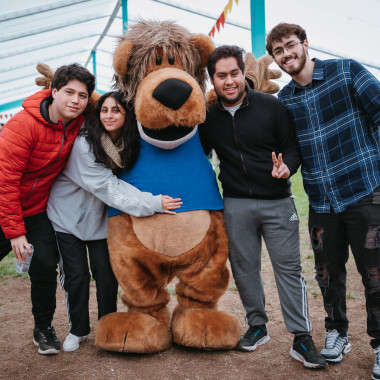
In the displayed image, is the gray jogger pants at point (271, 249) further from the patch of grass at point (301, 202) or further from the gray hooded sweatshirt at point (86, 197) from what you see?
the patch of grass at point (301, 202)

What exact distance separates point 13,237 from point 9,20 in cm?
670

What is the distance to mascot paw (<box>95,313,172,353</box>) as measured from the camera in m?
2.54

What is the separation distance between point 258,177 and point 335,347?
114cm

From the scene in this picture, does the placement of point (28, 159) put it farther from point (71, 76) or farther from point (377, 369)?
point (377, 369)

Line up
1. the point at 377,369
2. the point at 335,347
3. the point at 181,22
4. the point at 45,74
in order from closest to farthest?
1. the point at 377,369
2. the point at 335,347
3. the point at 45,74
4. the point at 181,22

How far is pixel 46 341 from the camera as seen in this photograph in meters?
2.77

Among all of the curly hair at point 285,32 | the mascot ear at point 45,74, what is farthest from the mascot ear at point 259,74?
the mascot ear at point 45,74

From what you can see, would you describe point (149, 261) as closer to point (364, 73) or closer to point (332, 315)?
point (332, 315)

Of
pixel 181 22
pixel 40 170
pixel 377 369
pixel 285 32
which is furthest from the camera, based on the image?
pixel 181 22

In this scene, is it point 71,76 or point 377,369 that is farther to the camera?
point 71,76

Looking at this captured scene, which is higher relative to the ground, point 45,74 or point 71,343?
point 45,74

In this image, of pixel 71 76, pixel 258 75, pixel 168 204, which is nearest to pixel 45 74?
pixel 71 76

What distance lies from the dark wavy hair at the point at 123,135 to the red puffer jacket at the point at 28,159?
6.7 inches

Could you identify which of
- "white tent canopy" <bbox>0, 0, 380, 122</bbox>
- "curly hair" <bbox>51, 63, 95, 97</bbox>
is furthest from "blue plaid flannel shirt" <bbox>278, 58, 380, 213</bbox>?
"white tent canopy" <bbox>0, 0, 380, 122</bbox>
